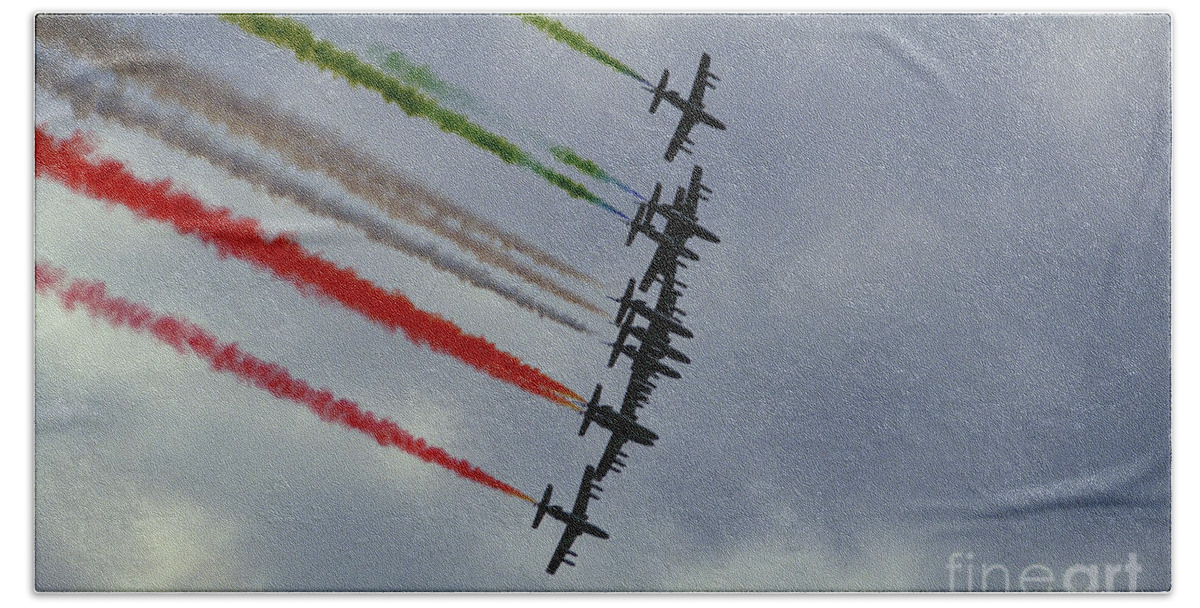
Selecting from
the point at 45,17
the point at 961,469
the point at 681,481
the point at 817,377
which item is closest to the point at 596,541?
the point at 681,481

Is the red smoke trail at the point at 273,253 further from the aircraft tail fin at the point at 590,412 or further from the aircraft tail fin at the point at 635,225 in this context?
the aircraft tail fin at the point at 635,225

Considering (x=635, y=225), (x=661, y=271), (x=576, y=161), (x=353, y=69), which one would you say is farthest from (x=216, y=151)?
(x=661, y=271)

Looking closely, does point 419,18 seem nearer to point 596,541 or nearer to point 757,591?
point 596,541

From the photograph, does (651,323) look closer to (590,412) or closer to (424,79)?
(590,412)

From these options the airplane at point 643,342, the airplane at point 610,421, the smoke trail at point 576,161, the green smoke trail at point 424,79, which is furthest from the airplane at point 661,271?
the green smoke trail at point 424,79

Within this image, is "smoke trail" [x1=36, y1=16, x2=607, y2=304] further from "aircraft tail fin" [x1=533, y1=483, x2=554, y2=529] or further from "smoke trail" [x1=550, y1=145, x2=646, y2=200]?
"aircraft tail fin" [x1=533, y1=483, x2=554, y2=529]

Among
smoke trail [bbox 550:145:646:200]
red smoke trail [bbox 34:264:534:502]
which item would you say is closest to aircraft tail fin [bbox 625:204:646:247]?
smoke trail [bbox 550:145:646:200]
